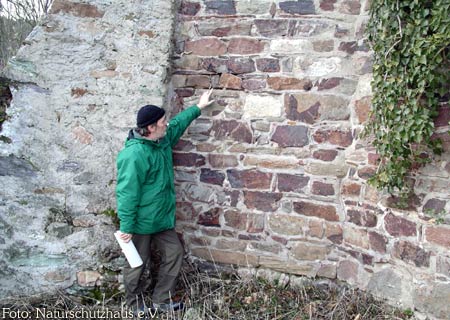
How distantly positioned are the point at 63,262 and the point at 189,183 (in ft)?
3.94

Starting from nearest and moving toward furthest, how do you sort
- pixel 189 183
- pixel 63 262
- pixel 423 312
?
pixel 423 312
pixel 63 262
pixel 189 183

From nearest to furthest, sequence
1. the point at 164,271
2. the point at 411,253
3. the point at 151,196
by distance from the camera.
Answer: the point at 411,253 < the point at 151,196 < the point at 164,271

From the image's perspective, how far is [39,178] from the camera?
3.21 metres

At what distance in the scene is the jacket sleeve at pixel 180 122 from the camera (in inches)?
126

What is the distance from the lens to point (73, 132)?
3.22 meters

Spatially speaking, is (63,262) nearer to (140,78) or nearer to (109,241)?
(109,241)

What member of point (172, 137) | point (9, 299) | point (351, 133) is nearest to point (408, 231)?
point (351, 133)

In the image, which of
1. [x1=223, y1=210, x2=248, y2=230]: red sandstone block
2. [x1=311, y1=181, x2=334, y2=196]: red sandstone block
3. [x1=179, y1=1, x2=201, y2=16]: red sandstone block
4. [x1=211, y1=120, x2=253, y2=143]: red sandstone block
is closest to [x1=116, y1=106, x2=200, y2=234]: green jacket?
[x1=211, y1=120, x2=253, y2=143]: red sandstone block

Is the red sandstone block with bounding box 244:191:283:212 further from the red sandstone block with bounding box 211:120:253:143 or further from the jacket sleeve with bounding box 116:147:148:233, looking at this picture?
the jacket sleeve with bounding box 116:147:148:233

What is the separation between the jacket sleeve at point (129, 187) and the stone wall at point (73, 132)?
0.44 meters

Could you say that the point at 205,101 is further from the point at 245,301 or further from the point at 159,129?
the point at 245,301

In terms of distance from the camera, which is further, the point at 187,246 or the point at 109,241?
the point at 187,246

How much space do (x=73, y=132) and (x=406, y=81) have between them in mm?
2461

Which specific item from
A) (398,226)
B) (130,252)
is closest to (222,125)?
(130,252)
